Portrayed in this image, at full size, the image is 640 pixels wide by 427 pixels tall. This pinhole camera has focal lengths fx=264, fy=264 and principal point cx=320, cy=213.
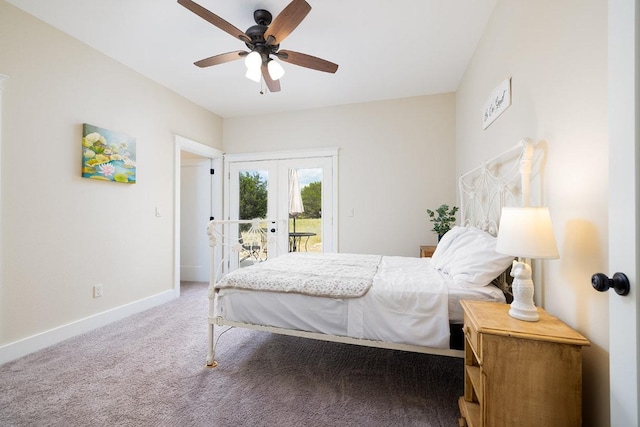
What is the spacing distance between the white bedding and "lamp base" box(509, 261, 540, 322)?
0.32m

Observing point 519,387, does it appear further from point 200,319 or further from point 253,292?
point 200,319

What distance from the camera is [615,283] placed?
0.79 metres

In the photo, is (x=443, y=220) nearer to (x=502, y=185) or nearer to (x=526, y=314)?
(x=502, y=185)

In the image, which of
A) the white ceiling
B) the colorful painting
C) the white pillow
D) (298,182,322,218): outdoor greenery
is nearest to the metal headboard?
the white pillow

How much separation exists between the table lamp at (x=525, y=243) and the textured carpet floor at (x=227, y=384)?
80 centimetres

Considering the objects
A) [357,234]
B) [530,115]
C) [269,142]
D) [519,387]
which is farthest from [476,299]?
[269,142]

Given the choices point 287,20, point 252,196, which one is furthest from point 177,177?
point 287,20

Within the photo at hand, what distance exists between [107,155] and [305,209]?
8.31ft

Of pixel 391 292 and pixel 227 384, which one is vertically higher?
pixel 391 292

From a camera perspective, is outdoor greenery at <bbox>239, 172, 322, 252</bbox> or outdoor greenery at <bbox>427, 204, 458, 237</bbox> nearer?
outdoor greenery at <bbox>427, 204, 458, 237</bbox>

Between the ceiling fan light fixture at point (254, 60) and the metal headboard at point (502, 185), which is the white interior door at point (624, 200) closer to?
the metal headboard at point (502, 185)

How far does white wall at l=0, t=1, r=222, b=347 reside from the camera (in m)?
2.09

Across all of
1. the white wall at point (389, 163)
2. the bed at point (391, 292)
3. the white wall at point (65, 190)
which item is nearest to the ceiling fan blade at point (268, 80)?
the bed at point (391, 292)

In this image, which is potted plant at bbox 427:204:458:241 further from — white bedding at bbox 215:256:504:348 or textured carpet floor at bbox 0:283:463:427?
textured carpet floor at bbox 0:283:463:427
